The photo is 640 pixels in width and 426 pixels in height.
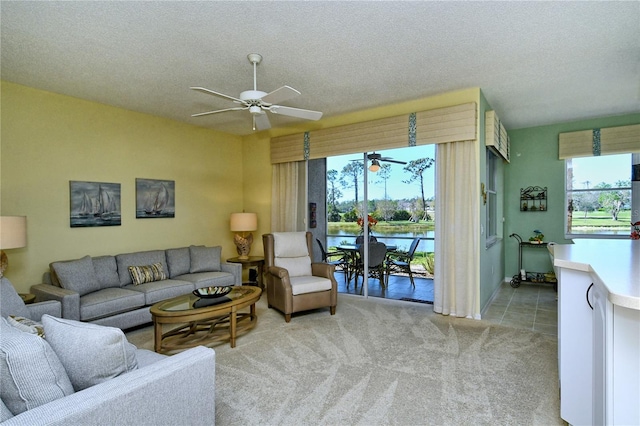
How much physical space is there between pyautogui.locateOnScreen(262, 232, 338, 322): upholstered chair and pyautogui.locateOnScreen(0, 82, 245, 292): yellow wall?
169 cm

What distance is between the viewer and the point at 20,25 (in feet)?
8.13

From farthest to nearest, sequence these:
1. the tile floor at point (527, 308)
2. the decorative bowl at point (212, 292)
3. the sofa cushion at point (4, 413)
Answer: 1. the tile floor at point (527, 308)
2. the decorative bowl at point (212, 292)
3. the sofa cushion at point (4, 413)

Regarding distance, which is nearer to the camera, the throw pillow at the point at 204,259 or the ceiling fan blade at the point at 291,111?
the ceiling fan blade at the point at 291,111

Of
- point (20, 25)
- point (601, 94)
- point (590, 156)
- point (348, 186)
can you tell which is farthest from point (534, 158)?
point (20, 25)

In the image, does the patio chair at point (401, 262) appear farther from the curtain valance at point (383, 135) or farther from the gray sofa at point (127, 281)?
the gray sofa at point (127, 281)

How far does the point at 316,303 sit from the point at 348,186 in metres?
1.95

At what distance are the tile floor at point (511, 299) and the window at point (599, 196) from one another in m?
1.18

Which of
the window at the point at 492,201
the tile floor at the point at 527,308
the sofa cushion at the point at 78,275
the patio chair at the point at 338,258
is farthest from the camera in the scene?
the patio chair at the point at 338,258

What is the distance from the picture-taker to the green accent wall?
Result: 18.2 feet

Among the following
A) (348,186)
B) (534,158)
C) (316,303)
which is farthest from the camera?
(534,158)

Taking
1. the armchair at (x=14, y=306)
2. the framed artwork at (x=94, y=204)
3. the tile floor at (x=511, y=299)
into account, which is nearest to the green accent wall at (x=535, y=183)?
the tile floor at (x=511, y=299)

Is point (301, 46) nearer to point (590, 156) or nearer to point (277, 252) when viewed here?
point (277, 252)

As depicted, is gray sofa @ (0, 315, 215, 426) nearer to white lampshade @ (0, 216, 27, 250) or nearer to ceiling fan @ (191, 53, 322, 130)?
ceiling fan @ (191, 53, 322, 130)

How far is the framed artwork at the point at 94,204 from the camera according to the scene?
4.02m
